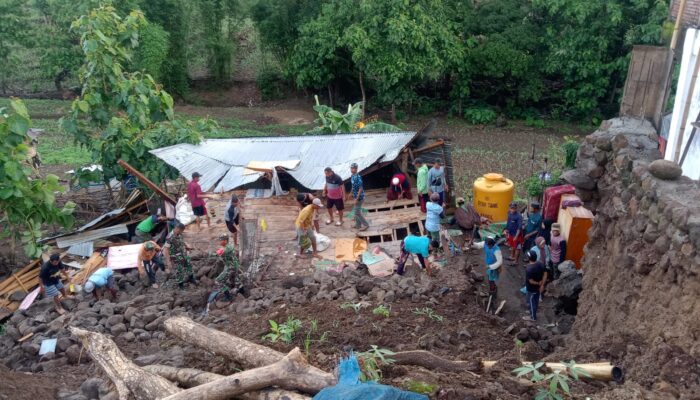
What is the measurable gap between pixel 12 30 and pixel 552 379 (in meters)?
29.7

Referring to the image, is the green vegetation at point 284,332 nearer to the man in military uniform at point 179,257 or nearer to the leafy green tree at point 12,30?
the man in military uniform at point 179,257

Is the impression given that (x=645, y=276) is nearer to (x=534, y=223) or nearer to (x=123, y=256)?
(x=534, y=223)

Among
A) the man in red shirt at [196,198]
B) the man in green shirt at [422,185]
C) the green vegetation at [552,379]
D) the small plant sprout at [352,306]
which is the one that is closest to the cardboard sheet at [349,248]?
the man in green shirt at [422,185]

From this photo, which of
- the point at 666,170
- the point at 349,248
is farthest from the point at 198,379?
the point at 666,170

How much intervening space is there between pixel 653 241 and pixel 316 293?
490 centimetres

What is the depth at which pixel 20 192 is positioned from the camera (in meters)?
11.4

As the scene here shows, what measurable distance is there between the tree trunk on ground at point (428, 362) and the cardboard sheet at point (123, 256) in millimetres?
7456

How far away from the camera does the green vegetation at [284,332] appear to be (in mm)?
6707

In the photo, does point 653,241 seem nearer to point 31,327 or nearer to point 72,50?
point 31,327

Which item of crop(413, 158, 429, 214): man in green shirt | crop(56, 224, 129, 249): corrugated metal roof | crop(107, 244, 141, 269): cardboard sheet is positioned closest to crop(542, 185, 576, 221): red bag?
crop(413, 158, 429, 214): man in green shirt

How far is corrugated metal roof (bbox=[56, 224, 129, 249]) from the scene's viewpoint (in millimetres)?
12914

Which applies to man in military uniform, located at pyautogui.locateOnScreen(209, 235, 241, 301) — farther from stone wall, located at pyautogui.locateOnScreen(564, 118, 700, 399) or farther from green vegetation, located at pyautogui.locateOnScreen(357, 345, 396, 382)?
stone wall, located at pyautogui.locateOnScreen(564, 118, 700, 399)

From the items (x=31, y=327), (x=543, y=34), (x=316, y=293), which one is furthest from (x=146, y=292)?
(x=543, y=34)

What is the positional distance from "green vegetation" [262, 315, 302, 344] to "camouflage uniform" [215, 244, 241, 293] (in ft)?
8.91
